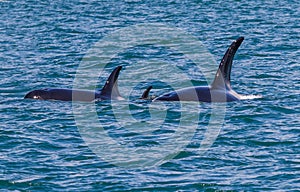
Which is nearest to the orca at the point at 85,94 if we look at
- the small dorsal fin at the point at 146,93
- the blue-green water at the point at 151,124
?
the blue-green water at the point at 151,124

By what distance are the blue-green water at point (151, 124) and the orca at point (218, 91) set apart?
39 cm

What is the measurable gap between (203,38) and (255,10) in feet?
41.2

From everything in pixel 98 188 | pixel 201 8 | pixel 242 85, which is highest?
pixel 98 188

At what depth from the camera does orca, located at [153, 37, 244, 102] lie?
23.9 m

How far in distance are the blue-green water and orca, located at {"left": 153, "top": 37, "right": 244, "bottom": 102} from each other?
1.28 feet

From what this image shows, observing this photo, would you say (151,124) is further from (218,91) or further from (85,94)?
(85,94)

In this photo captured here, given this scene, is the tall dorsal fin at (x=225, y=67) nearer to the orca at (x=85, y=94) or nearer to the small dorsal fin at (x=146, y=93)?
the small dorsal fin at (x=146, y=93)

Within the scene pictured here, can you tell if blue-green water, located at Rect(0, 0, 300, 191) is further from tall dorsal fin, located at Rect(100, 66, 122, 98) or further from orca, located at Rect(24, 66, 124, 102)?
tall dorsal fin, located at Rect(100, 66, 122, 98)

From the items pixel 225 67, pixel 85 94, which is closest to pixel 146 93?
pixel 85 94

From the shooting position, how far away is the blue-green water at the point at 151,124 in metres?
17.4

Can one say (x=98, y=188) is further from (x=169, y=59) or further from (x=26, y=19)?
(x=26, y=19)

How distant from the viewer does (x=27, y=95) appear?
2522 centimetres

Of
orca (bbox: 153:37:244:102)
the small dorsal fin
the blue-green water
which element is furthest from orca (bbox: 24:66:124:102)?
orca (bbox: 153:37:244:102)

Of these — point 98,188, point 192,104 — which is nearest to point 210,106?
point 192,104
